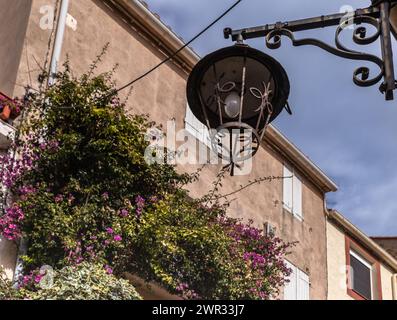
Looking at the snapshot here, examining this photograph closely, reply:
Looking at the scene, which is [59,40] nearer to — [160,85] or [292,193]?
[160,85]

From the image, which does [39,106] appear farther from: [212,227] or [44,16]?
[212,227]

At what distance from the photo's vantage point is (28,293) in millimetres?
8094

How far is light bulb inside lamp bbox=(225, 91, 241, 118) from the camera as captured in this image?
4.97 metres

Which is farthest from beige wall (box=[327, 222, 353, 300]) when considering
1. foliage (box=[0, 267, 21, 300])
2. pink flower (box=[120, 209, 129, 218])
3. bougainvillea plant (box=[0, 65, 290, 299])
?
foliage (box=[0, 267, 21, 300])

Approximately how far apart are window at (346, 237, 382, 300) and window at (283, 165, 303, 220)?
8.53ft

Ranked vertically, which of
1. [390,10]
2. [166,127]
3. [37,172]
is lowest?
[390,10]

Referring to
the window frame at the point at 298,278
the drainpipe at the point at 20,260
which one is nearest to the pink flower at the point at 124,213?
the drainpipe at the point at 20,260

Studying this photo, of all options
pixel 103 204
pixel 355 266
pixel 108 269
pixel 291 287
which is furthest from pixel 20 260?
pixel 355 266

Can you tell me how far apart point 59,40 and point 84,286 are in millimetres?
4276

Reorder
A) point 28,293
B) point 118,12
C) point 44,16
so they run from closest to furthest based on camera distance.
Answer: point 28,293, point 44,16, point 118,12

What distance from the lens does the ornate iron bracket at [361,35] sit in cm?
436

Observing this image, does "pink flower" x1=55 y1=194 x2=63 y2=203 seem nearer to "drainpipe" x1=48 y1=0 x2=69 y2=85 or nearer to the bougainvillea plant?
the bougainvillea plant
